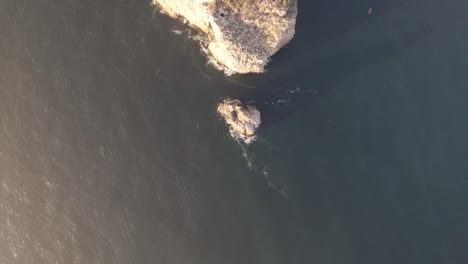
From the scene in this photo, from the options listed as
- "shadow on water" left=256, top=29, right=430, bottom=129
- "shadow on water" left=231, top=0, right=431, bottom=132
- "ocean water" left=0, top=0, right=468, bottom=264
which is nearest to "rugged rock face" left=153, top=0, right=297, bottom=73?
"ocean water" left=0, top=0, right=468, bottom=264

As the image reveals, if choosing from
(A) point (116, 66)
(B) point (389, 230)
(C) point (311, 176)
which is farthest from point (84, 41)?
(B) point (389, 230)

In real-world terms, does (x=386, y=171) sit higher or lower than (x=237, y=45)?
lower

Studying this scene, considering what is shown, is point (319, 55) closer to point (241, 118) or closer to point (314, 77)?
point (314, 77)

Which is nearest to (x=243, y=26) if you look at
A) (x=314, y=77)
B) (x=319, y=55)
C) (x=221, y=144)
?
(x=319, y=55)

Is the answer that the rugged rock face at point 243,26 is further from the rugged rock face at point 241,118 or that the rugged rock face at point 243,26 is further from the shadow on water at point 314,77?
the rugged rock face at point 241,118

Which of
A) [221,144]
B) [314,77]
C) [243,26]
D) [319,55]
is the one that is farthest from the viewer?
[319,55]

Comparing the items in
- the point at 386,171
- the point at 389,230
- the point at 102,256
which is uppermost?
the point at 386,171

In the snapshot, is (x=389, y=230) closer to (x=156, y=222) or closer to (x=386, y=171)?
(x=386, y=171)
